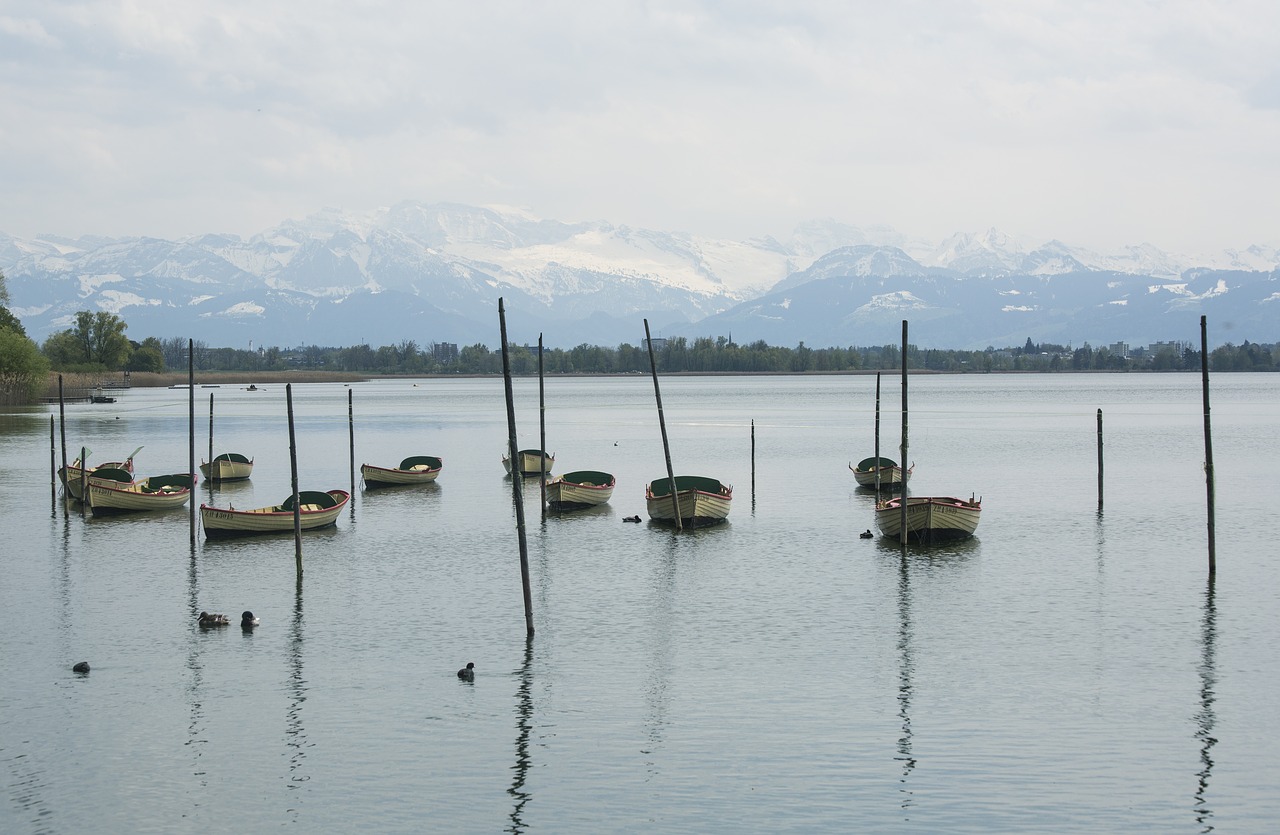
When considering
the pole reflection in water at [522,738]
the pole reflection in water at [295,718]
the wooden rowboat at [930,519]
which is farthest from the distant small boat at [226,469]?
the pole reflection in water at [522,738]

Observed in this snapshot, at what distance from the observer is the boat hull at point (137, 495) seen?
58000mm

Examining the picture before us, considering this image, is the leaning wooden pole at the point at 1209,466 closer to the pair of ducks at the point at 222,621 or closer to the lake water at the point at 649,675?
the lake water at the point at 649,675

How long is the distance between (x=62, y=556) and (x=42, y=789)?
27.5 m

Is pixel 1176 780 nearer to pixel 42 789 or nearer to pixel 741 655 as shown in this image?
pixel 741 655

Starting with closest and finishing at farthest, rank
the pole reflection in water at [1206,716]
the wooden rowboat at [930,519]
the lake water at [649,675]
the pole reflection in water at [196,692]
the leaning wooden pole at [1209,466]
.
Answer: the pole reflection in water at [1206,716]
the lake water at [649,675]
the pole reflection in water at [196,692]
the leaning wooden pole at [1209,466]
the wooden rowboat at [930,519]

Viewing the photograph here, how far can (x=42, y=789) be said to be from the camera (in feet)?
70.3

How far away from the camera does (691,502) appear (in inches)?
2105

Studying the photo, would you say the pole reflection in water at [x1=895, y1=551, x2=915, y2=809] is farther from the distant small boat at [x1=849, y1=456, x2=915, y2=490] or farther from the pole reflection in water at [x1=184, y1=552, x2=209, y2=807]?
the distant small boat at [x1=849, y1=456, x2=915, y2=490]

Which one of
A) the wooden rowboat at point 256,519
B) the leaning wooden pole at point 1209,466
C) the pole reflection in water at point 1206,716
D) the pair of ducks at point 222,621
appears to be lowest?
the pole reflection in water at point 1206,716

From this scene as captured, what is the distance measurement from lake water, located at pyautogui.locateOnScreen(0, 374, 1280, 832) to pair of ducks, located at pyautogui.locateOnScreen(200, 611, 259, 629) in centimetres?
28

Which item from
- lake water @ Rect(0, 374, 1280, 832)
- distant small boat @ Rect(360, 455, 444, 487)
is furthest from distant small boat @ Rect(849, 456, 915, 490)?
distant small boat @ Rect(360, 455, 444, 487)

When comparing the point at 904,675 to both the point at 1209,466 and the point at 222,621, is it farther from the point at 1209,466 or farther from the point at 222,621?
the point at 222,621

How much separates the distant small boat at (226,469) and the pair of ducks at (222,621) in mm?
42330

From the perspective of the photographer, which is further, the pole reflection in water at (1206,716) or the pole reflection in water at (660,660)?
the pole reflection in water at (660,660)
